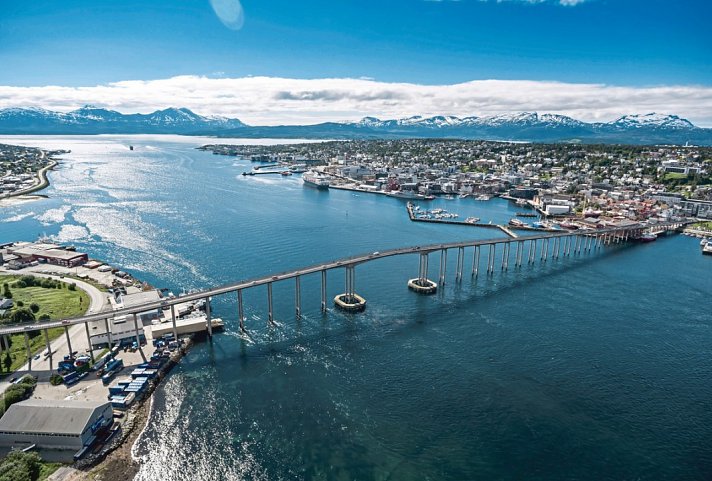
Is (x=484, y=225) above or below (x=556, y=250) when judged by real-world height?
above

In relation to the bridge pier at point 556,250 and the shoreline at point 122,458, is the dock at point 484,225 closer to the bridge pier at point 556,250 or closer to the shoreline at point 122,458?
the bridge pier at point 556,250

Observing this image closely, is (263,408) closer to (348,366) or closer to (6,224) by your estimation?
(348,366)

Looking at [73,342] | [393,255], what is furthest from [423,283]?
[73,342]

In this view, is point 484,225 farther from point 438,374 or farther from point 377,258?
point 438,374

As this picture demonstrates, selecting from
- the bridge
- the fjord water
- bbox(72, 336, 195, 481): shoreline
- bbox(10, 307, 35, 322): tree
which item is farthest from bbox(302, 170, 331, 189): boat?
bbox(72, 336, 195, 481): shoreline

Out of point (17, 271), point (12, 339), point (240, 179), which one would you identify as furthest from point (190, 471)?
point (240, 179)
